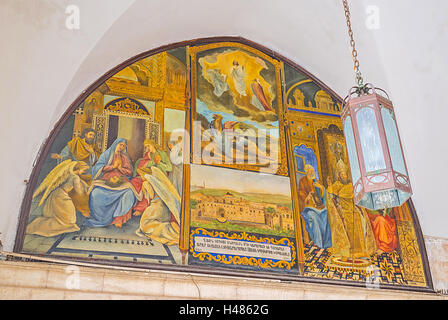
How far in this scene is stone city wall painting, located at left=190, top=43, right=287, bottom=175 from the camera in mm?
6480

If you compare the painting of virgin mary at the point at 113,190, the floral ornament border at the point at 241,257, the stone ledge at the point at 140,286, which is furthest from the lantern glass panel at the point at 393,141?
the painting of virgin mary at the point at 113,190

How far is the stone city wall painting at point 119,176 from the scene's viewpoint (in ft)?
18.0

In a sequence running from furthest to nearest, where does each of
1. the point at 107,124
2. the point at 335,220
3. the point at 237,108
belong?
1. the point at 237,108
2. the point at 335,220
3. the point at 107,124

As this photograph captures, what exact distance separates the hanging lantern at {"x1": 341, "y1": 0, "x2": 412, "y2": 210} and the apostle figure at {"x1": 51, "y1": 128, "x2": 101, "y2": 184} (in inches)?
97.1

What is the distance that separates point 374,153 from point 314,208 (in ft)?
6.53

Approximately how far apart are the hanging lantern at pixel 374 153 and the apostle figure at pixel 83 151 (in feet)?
8.10

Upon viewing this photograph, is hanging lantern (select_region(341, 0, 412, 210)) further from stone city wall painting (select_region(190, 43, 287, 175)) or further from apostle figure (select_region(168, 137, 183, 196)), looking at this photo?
apostle figure (select_region(168, 137, 183, 196))

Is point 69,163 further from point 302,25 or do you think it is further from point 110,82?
point 302,25

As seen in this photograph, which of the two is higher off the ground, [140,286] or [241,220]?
[241,220]

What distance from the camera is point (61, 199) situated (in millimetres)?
5621

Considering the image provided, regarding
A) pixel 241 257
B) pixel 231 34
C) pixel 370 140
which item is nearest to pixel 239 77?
pixel 231 34

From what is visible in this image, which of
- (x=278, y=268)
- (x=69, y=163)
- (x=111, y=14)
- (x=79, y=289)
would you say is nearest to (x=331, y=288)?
(x=278, y=268)

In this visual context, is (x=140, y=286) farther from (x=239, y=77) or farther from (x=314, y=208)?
(x=239, y=77)

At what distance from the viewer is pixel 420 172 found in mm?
6734
